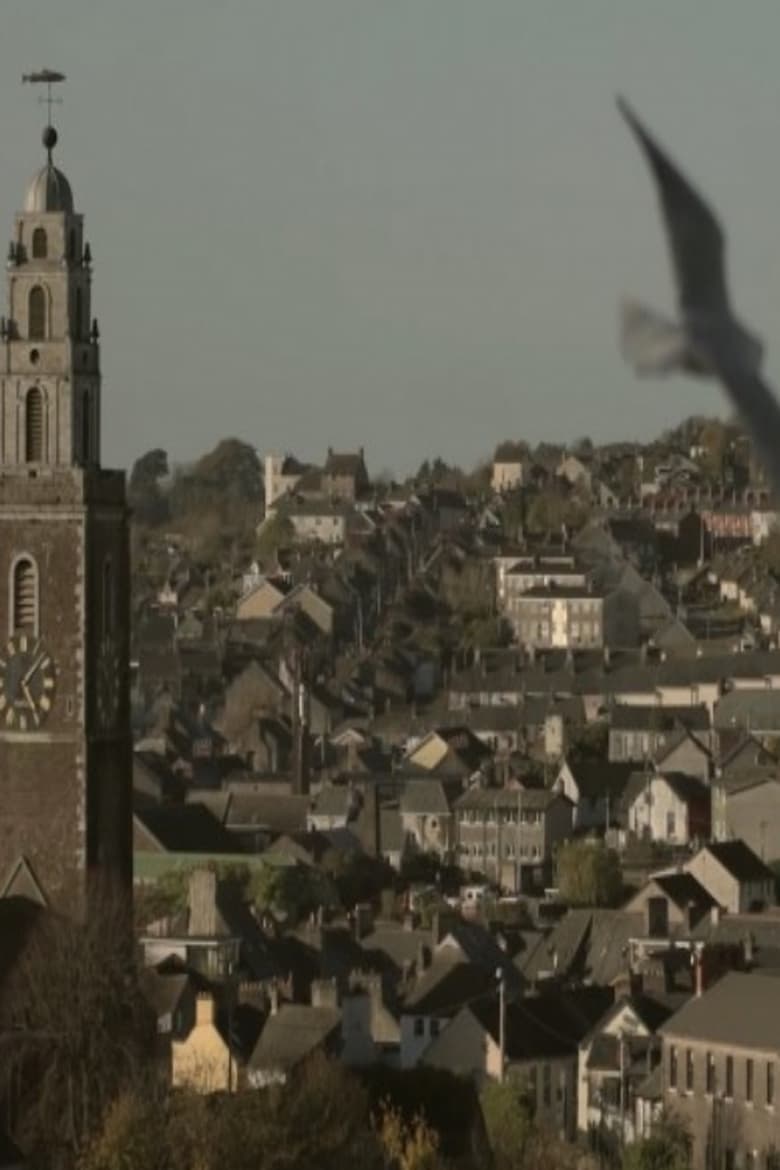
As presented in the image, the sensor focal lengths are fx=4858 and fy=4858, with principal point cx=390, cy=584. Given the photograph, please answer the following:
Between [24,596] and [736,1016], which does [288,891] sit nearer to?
[736,1016]

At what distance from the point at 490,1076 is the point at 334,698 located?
58.8 meters

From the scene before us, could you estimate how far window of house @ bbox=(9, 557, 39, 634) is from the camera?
3950cm

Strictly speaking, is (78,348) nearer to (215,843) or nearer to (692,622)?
(215,843)

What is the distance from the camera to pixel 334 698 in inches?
3949

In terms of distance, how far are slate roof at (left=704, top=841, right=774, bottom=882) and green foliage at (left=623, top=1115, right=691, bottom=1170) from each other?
67.1 ft

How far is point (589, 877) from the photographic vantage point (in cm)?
6209

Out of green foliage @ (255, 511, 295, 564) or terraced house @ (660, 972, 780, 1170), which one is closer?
terraced house @ (660, 972, 780, 1170)

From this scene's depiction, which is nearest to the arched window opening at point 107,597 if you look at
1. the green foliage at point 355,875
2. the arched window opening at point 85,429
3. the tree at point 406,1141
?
the arched window opening at point 85,429

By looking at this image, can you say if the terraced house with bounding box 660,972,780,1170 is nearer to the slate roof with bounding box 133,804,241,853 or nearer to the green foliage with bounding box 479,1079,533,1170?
the green foliage with bounding box 479,1079,533,1170

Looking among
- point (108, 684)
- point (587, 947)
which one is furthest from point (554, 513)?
point (108, 684)

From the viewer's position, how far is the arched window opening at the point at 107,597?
39688mm

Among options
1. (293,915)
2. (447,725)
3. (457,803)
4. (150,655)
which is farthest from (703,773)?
(150,655)

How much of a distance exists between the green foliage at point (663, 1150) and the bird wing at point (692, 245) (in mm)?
30790

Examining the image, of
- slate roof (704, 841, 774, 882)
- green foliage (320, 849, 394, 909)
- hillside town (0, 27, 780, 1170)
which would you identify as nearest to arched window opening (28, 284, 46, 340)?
hillside town (0, 27, 780, 1170)
